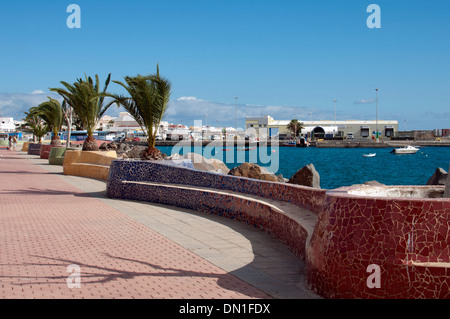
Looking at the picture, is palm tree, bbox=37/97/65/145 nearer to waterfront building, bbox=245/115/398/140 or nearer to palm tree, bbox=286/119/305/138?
waterfront building, bbox=245/115/398/140

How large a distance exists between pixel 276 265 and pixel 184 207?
203 inches

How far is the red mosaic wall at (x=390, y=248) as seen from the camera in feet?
14.3

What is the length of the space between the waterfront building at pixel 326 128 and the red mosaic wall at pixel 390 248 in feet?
394

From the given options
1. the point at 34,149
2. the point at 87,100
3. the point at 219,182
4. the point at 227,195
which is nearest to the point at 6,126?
the point at 34,149

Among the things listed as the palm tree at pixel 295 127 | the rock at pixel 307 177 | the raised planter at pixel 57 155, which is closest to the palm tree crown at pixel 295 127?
the palm tree at pixel 295 127

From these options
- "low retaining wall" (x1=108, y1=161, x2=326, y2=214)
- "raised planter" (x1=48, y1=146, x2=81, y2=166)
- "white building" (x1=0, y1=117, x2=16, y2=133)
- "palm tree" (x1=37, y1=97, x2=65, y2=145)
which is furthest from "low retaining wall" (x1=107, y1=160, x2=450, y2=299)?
"white building" (x1=0, y1=117, x2=16, y2=133)

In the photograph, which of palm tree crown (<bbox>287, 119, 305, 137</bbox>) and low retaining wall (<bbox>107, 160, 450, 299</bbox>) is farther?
palm tree crown (<bbox>287, 119, 305, 137</bbox>)

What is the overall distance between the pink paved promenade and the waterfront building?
116796 millimetres

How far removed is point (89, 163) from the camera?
20391 millimetres

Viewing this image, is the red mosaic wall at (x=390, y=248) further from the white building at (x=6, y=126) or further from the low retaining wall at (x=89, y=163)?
the white building at (x=6, y=126)

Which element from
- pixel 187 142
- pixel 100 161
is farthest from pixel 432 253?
pixel 187 142

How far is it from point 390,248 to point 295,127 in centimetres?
12569

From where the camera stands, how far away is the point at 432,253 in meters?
4.41

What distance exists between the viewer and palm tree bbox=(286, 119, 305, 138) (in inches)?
5085
